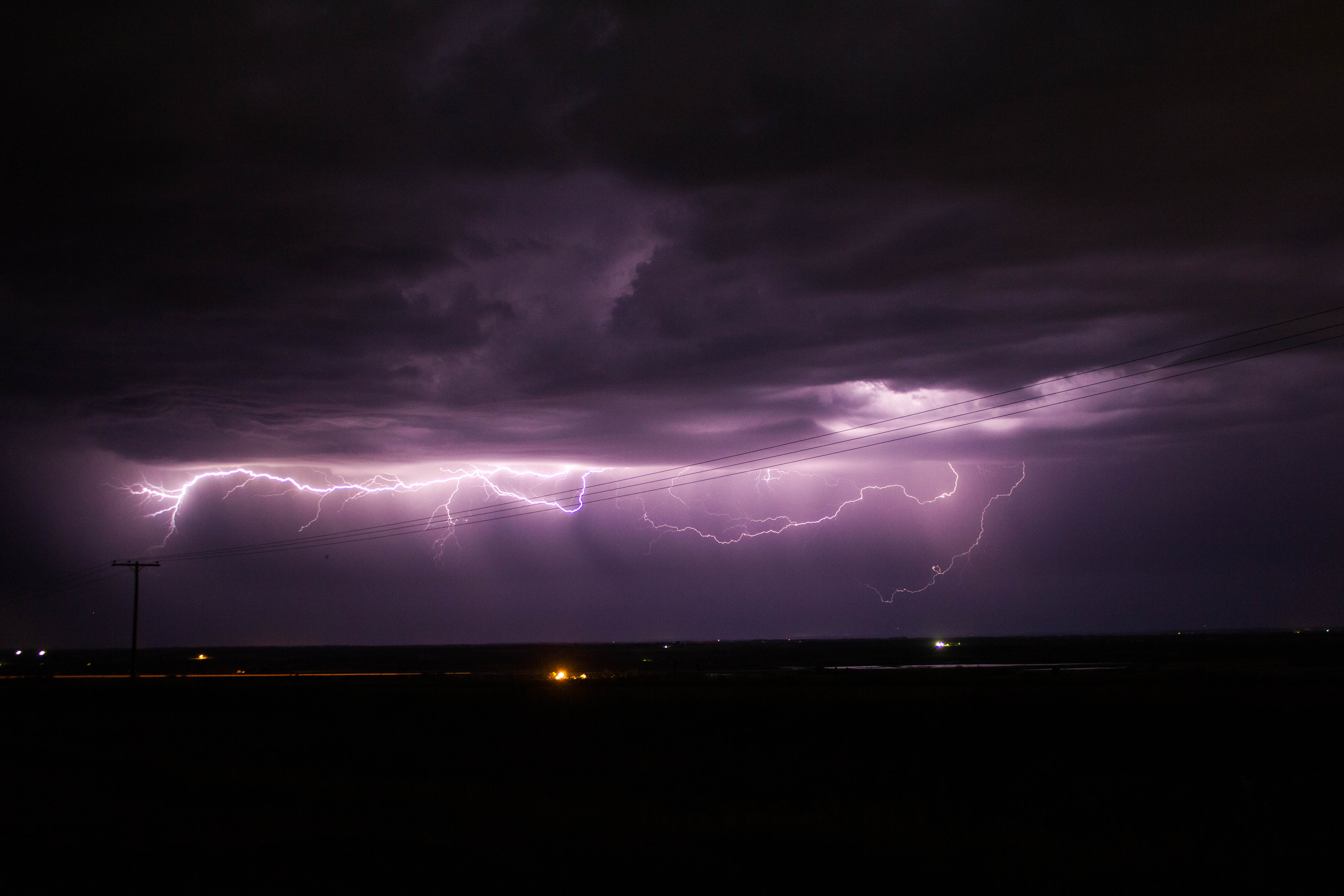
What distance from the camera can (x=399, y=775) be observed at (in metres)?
20.9

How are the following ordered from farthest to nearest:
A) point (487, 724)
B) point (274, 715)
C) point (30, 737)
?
point (274, 715)
point (487, 724)
point (30, 737)

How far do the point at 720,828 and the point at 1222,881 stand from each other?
21.0 ft

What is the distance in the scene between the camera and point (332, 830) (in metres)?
13.1

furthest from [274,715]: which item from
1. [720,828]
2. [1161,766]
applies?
[1161,766]

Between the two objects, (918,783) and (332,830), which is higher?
(332,830)

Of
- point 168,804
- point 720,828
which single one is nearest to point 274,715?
point 168,804

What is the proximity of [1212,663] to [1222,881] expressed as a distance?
8202 centimetres

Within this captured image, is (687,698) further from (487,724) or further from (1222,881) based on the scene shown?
(1222,881)

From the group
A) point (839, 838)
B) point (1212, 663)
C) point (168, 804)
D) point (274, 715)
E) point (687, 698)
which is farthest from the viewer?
point (1212, 663)

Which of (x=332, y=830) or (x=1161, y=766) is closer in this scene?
(x=332, y=830)

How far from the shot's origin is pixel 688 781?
65.6ft

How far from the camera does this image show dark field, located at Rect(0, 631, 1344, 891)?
11547 mm

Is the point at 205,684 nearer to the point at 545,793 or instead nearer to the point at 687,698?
the point at 687,698

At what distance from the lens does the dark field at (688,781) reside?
37.9 feet
